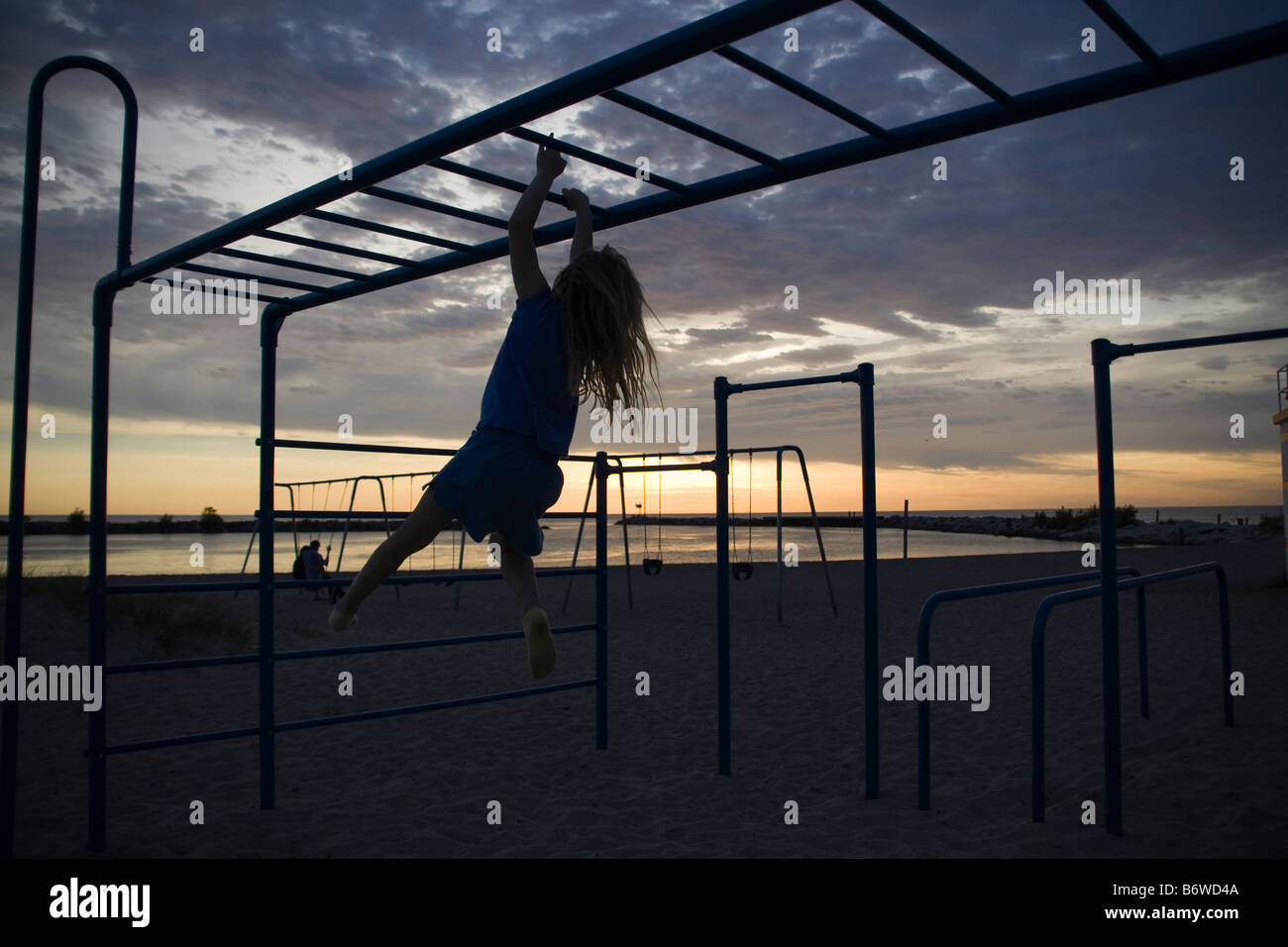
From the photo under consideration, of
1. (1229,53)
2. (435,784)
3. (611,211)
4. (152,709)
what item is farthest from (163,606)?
(1229,53)

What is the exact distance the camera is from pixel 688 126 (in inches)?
91.7

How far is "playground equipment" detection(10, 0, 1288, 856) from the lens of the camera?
188 cm

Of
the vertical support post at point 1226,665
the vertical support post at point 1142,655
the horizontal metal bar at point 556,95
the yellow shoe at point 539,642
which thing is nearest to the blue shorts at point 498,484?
the yellow shoe at point 539,642

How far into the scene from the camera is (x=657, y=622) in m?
10.1

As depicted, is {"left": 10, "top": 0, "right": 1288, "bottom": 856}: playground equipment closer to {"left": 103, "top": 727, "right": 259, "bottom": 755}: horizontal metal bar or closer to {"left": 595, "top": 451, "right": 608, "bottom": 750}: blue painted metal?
{"left": 103, "top": 727, "right": 259, "bottom": 755}: horizontal metal bar

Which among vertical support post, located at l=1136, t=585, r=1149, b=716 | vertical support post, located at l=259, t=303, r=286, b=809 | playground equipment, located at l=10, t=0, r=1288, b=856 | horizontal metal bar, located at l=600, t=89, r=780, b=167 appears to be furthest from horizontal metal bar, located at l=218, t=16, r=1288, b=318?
vertical support post, located at l=1136, t=585, r=1149, b=716

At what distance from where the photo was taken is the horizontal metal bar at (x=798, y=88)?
1.96 meters

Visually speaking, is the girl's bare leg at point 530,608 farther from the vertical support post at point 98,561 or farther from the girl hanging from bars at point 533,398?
the vertical support post at point 98,561

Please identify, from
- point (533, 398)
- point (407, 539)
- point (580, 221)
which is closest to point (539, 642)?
point (407, 539)

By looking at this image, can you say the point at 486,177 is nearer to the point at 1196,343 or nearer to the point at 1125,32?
the point at 1125,32

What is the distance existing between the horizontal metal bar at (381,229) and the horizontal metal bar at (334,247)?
0.14m

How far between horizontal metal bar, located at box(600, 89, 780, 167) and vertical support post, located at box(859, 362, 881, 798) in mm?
1305
